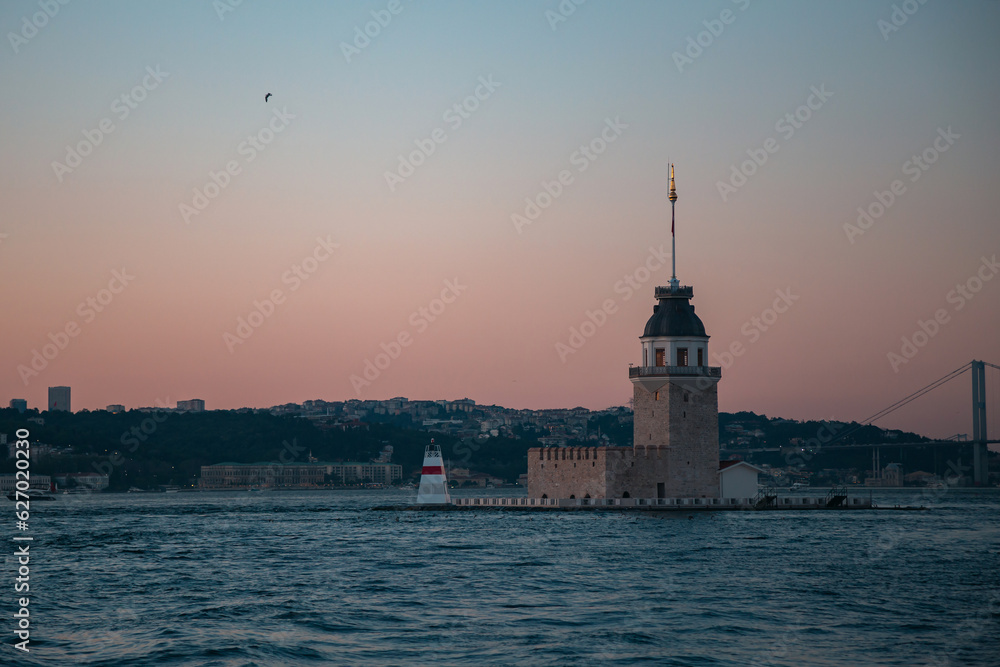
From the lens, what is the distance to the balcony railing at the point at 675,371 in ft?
157

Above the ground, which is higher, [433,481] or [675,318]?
[675,318]

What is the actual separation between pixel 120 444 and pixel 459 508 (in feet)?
310

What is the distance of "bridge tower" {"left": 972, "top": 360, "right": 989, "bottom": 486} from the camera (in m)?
100

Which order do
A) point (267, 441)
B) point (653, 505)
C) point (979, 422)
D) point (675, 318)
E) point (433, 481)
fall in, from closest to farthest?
point (653, 505) → point (675, 318) → point (433, 481) → point (979, 422) → point (267, 441)

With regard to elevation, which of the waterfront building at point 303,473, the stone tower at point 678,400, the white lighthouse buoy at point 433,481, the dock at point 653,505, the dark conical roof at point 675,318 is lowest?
the waterfront building at point 303,473

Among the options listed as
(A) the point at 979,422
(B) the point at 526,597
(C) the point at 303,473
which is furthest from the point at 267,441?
(B) the point at 526,597

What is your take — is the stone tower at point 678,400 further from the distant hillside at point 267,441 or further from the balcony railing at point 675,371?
the distant hillside at point 267,441

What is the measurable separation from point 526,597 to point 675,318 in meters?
27.5

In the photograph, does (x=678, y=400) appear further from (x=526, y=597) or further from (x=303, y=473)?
(x=303, y=473)

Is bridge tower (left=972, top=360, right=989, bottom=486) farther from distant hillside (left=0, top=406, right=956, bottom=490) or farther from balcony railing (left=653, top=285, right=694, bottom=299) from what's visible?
balcony railing (left=653, top=285, right=694, bottom=299)

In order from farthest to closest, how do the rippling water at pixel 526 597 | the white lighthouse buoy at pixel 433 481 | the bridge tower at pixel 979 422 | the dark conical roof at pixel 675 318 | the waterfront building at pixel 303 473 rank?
the waterfront building at pixel 303 473 < the bridge tower at pixel 979 422 < the white lighthouse buoy at pixel 433 481 < the dark conical roof at pixel 675 318 < the rippling water at pixel 526 597

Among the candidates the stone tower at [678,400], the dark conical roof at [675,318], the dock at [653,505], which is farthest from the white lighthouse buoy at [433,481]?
the dark conical roof at [675,318]

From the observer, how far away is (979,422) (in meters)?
102

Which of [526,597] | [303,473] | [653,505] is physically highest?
[653,505]
